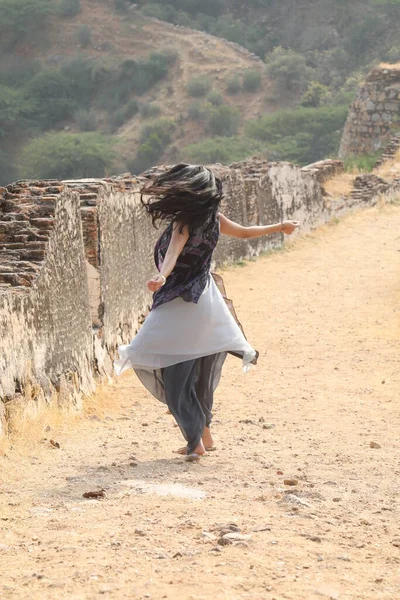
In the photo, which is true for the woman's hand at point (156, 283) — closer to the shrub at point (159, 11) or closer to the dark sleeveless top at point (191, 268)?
the dark sleeveless top at point (191, 268)

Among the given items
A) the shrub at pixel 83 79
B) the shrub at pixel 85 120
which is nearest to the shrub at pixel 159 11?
the shrub at pixel 83 79

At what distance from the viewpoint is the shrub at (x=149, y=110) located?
63094mm

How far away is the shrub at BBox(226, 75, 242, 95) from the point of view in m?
65.3

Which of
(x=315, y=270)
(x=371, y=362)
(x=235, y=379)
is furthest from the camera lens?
(x=315, y=270)

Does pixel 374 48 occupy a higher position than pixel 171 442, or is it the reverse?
pixel 374 48

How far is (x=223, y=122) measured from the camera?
6075 centimetres

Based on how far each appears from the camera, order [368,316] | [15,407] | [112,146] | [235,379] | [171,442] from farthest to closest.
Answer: [112,146] → [368,316] → [235,379] → [171,442] → [15,407]

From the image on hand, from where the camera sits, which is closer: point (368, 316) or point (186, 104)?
point (368, 316)

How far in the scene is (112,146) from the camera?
192 feet

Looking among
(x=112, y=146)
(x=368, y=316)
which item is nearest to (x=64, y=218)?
(x=368, y=316)

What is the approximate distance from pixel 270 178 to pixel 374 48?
58.2 m

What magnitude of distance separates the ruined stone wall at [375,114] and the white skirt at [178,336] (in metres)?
21.9

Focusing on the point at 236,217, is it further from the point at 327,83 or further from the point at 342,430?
the point at 327,83

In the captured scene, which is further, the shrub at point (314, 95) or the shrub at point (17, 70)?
the shrub at point (17, 70)
